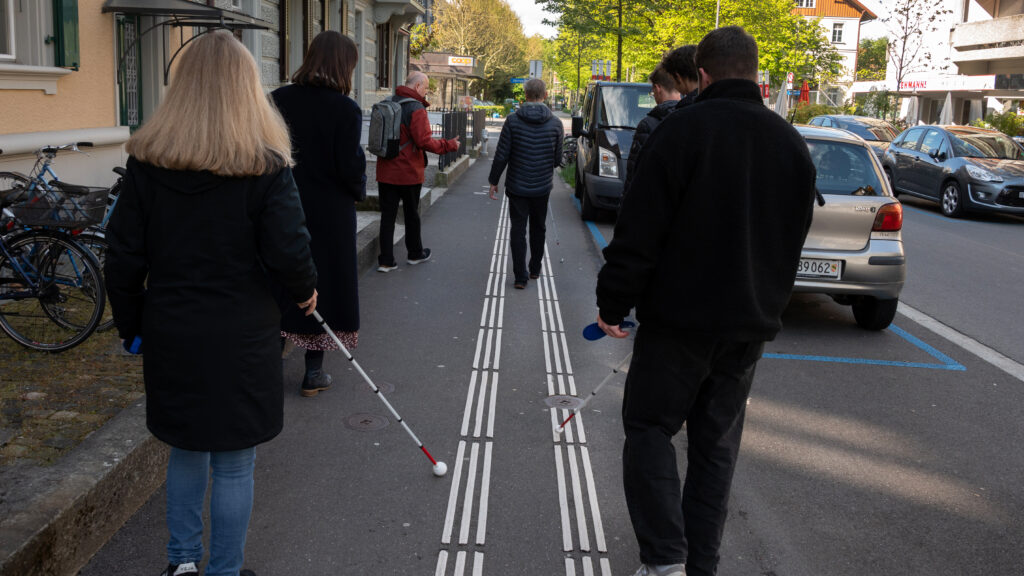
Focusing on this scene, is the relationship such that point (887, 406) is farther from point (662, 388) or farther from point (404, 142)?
point (404, 142)

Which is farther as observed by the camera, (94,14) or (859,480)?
(94,14)

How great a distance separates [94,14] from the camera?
8.35m

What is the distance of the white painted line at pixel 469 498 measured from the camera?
150 inches

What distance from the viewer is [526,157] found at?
876cm

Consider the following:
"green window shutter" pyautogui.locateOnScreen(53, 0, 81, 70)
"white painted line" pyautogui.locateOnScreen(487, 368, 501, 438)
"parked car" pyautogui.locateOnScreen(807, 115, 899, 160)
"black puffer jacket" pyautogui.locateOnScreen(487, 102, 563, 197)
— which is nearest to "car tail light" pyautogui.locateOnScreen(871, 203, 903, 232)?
"black puffer jacket" pyautogui.locateOnScreen(487, 102, 563, 197)

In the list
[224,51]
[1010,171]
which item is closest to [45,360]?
[224,51]

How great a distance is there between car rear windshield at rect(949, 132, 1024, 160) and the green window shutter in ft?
54.3

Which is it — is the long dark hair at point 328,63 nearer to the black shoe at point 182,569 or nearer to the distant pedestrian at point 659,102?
the distant pedestrian at point 659,102

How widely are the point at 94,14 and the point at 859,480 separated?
762 cm

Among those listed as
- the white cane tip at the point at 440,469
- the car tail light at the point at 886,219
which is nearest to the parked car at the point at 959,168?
the car tail light at the point at 886,219

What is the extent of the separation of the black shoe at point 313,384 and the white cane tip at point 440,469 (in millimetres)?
1434

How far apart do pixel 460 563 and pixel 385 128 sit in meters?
5.57

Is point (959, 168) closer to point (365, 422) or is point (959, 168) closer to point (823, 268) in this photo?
point (823, 268)

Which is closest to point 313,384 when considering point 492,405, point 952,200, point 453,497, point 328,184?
point 492,405
